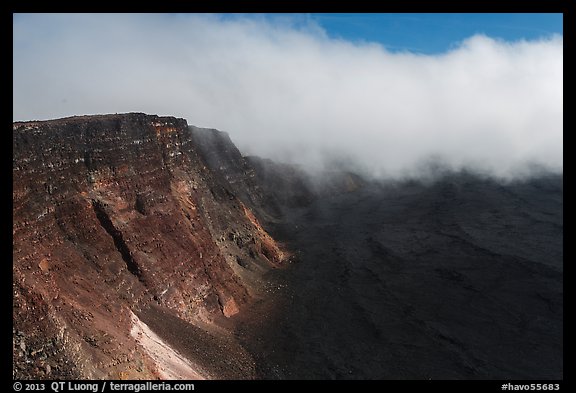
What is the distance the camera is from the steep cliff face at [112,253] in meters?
19.7

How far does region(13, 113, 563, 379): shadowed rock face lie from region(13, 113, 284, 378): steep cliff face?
95 mm

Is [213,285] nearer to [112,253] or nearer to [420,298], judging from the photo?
[112,253]

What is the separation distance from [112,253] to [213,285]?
31.0 feet

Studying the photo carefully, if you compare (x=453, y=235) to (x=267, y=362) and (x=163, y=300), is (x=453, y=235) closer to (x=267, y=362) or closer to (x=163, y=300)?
(x=267, y=362)

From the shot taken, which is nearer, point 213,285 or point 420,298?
point 213,285

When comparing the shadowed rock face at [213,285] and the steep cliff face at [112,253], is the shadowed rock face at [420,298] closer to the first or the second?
the shadowed rock face at [213,285]

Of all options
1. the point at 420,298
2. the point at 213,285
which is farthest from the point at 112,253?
the point at 420,298

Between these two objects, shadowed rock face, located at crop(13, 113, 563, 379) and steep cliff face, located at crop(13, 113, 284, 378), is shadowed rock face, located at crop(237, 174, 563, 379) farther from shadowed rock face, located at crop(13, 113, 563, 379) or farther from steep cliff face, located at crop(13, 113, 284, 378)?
steep cliff face, located at crop(13, 113, 284, 378)

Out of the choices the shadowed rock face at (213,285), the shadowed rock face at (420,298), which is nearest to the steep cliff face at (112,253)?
the shadowed rock face at (213,285)

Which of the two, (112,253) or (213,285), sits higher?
(112,253)

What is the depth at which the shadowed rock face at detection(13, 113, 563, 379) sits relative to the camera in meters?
23.0

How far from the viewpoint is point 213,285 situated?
36.3 m

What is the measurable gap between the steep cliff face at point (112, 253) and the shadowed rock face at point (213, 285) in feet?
0.31

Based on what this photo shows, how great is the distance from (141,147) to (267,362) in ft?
64.4
